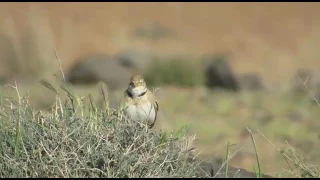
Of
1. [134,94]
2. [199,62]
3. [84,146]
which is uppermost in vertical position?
[134,94]

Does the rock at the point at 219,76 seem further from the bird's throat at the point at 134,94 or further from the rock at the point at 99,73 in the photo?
the bird's throat at the point at 134,94

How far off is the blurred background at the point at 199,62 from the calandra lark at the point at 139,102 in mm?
321

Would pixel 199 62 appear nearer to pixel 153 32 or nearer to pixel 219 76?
pixel 219 76

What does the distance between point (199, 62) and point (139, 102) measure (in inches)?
411

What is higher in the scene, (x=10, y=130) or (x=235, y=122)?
(x=10, y=130)

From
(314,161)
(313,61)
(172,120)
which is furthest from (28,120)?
(313,61)

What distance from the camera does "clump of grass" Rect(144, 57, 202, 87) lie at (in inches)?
615

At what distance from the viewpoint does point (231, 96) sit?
14.4m

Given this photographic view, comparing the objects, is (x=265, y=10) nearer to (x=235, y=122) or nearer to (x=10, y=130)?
(x=235, y=122)

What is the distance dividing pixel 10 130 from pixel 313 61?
13.6m

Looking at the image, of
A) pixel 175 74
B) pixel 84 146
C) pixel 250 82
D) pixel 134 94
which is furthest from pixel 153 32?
pixel 84 146

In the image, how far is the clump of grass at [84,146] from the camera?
4617 mm

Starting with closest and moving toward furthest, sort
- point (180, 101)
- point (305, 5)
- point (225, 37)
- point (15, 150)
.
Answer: point (15, 150), point (180, 101), point (225, 37), point (305, 5)

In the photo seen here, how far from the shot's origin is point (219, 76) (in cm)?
1549
